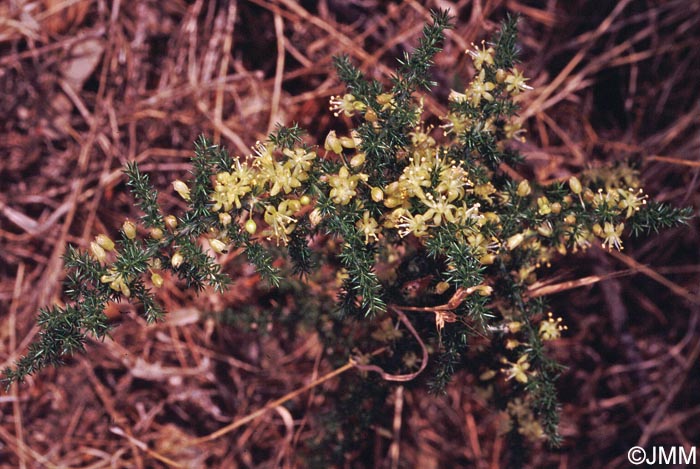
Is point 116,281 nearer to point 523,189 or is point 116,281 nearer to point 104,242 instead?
point 104,242

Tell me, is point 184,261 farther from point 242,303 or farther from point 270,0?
point 270,0

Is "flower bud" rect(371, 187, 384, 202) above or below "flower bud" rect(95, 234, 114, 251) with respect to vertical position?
above

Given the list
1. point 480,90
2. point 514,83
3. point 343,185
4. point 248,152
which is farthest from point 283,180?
point 248,152

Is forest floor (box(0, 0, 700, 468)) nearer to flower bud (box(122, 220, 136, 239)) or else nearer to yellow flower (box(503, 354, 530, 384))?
yellow flower (box(503, 354, 530, 384))

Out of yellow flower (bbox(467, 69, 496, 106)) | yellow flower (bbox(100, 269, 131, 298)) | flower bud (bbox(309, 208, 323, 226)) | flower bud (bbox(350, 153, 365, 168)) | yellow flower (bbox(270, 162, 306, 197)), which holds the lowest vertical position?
yellow flower (bbox(100, 269, 131, 298))

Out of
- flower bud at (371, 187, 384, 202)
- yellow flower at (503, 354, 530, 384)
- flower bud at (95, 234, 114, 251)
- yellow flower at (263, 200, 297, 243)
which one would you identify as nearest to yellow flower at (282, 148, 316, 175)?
yellow flower at (263, 200, 297, 243)

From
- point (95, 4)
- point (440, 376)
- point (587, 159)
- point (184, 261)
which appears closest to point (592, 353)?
point (587, 159)
